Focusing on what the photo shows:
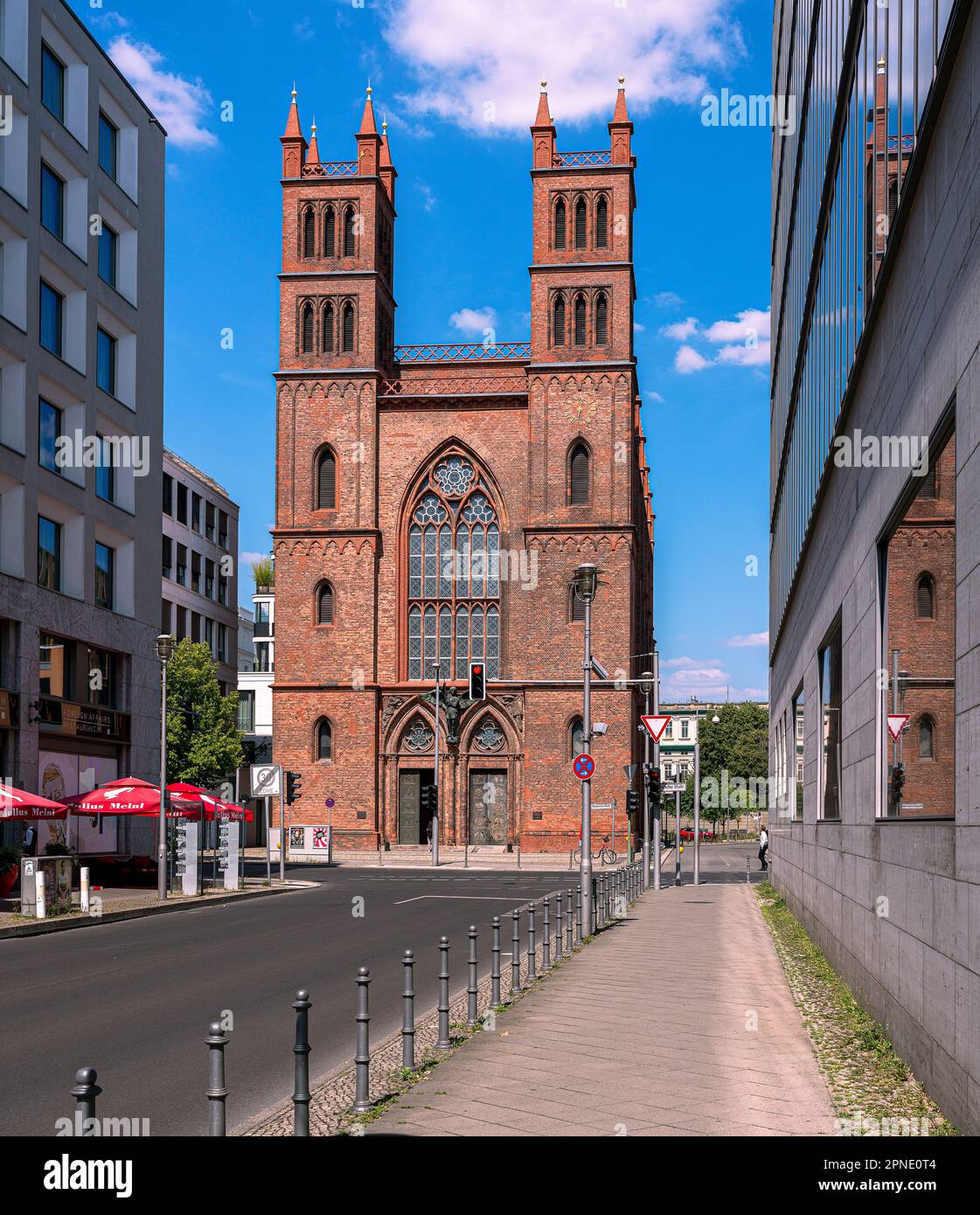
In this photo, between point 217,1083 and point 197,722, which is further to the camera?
point 197,722

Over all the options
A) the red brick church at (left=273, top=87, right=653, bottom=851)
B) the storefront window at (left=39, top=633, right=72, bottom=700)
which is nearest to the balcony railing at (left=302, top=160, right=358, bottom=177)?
the red brick church at (left=273, top=87, right=653, bottom=851)

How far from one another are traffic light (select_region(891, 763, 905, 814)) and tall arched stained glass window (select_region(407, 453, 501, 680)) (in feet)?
170

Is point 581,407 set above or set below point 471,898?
above

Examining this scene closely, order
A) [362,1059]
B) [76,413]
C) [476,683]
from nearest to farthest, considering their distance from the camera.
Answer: [362,1059], [76,413], [476,683]

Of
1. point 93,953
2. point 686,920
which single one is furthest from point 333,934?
point 686,920

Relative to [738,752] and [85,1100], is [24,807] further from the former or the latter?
[738,752]

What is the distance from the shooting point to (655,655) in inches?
1647

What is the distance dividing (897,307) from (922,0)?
2458 millimetres

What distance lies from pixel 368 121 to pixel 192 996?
58092 mm

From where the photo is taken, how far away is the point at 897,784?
35.5 feet

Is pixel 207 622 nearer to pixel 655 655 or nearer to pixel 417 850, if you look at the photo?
pixel 417 850

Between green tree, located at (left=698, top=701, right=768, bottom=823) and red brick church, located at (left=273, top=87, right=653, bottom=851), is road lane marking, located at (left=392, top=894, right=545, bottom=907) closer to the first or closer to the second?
red brick church, located at (left=273, top=87, right=653, bottom=851)

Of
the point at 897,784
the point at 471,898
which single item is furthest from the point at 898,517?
the point at 471,898

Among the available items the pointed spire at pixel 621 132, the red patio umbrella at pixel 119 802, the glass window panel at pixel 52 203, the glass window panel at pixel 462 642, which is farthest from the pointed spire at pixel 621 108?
the red patio umbrella at pixel 119 802
